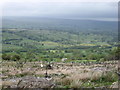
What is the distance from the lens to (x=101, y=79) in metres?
10.4

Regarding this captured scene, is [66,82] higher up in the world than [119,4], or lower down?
lower down

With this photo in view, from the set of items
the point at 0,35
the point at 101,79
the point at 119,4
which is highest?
the point at 119,4

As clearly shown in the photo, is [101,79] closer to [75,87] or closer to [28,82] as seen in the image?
[75,87]

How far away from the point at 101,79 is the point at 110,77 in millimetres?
411

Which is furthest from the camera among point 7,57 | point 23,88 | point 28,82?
point 7,57

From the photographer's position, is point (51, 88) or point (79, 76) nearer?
point (51, 88)

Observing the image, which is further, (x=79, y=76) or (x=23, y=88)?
(x=79, y=76)

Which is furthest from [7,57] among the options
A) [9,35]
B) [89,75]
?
[9,35]

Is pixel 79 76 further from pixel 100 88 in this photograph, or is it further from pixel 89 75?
pixel 100 88

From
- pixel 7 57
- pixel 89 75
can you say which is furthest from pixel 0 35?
pixel 89 75

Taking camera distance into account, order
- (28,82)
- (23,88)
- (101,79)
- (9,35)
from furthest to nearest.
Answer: (9,35), (101,79), (28,82), (23,88)

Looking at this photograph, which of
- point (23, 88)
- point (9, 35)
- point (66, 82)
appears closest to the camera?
point (23, 88)

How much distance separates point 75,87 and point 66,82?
4.03 feet

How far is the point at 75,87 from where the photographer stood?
8297 mm
